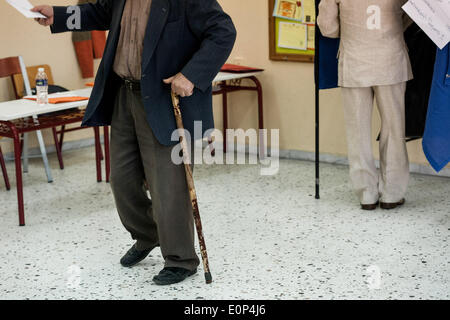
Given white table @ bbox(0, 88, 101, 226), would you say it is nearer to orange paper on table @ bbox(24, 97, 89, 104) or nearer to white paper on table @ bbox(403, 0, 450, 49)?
orange paper on table @ bbox(24, 97, 89, 104)

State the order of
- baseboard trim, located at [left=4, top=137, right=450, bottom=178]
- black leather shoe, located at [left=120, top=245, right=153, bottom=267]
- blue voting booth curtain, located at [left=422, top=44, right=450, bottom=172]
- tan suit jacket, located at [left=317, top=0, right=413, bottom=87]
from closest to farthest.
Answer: black leather shoe, located at [left=120, top=245, right=153, bottom=267] < blue voting booth curtain, located at [left=422, top=44, right=450, bottom=172] < tan suit jacket, located at [left=317, top=0, right=413, bottom=87] < baseboard trim, located at [left=4, top=137, right=450, bottom=178]

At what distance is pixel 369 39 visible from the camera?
12.7ft

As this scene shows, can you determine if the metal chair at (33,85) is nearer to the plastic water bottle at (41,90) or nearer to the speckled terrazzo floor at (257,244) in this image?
the speckled terrazzo floor at (257,244)

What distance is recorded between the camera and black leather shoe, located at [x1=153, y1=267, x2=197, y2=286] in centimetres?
314

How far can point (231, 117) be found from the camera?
5809 mm

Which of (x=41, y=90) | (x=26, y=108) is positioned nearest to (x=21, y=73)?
(x=41, y=90)

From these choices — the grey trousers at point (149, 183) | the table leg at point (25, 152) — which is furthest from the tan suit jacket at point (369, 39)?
the table leg at point (25, 152)

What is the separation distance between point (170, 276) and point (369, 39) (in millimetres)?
1778

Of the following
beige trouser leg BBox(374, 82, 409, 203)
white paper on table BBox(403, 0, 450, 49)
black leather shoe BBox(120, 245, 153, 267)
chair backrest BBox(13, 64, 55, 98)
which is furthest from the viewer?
chair backrest BBox(13, 64, 55, 98)

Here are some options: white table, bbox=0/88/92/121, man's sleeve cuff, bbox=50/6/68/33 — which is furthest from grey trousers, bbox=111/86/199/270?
white table, bbox=0/88/92/121

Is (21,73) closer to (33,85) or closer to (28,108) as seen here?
(33,85)

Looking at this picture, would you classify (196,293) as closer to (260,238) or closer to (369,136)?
(260,238)

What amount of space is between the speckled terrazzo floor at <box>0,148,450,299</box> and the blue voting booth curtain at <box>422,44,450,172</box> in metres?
0.37
